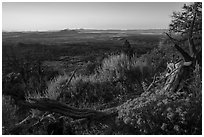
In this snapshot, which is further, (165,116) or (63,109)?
(63,109)

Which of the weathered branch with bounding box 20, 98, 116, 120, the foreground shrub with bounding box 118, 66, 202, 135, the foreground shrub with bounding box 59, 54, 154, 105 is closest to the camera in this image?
the foreground shrub with bounding box 118, 66, 202, 135

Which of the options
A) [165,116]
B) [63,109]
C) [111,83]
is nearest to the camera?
[165,116]

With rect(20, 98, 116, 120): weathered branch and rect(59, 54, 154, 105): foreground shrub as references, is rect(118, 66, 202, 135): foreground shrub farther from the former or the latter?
rect(59, 54, 154, 105): foreground shrub

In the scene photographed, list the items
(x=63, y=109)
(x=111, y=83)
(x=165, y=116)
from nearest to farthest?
(x=165, y=116) < (x=63, y=109) < (x=111, y=83)

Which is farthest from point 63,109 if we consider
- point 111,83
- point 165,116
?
point 111,83

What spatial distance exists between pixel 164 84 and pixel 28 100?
74.1 inches

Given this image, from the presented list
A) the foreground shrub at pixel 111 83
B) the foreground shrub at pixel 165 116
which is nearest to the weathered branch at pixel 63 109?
the foreground shrub at pixel 165 116

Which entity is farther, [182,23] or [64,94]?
[182,23]

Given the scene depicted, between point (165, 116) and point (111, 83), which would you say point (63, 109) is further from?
point (111, 83)

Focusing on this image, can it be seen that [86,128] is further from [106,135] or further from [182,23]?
[182,23]

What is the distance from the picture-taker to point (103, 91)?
5.87 meters

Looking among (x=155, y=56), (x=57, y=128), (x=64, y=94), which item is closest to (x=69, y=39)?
(x=155, y=56)

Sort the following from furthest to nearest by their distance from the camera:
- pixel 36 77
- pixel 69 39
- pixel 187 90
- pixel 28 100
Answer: pixel 69 39 → pixel 36 77 → pixel 187 90 → pixel 28 100

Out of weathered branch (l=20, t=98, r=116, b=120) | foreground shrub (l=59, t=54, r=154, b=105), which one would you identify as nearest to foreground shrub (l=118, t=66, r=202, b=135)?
weathered branch (l=20, t=98, r=116, b=120)
